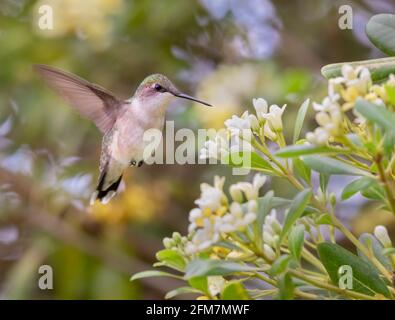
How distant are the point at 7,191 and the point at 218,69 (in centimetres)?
107

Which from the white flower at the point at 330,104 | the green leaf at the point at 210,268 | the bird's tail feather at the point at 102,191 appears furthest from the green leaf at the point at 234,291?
the bird's tail feather at the point at 102,191

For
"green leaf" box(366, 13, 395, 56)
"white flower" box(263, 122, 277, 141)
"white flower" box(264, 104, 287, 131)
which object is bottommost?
"white flower" box(263, 122, 277, 141)

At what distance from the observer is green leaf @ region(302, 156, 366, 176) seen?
1075 mm

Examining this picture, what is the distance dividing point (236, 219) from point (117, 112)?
3.27 feet

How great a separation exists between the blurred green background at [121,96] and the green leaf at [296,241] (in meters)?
1.89

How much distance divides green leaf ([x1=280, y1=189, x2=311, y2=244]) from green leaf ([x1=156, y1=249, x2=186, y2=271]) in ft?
0.52

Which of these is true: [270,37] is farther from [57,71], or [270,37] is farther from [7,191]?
[57,71]

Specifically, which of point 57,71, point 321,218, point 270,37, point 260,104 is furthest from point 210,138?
point 270,37

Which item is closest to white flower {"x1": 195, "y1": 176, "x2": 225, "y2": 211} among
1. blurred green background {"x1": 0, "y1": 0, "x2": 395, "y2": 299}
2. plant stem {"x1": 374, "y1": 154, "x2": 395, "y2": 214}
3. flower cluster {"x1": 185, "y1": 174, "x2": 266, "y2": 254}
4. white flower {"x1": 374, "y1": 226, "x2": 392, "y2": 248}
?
flower cluster {"x1": 185, "y1": 174, "x2": 266, "y2": 254}

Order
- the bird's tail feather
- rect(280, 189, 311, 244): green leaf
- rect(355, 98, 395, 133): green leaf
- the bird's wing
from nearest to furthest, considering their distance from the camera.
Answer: rect(355, 98, 395, 133): green leaf, rect(280, 189, 311, 244): green leaf, the bird's wing, the bird's tail feather

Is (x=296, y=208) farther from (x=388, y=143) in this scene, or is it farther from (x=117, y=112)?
(x=117, y=112)

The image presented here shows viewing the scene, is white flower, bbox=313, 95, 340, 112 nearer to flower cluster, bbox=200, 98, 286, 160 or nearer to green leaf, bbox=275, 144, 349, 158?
green leaf, bbox=275, 144, 349, 158

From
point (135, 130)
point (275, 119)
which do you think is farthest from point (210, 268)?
point (135, 130)

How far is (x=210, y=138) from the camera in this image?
126cm
